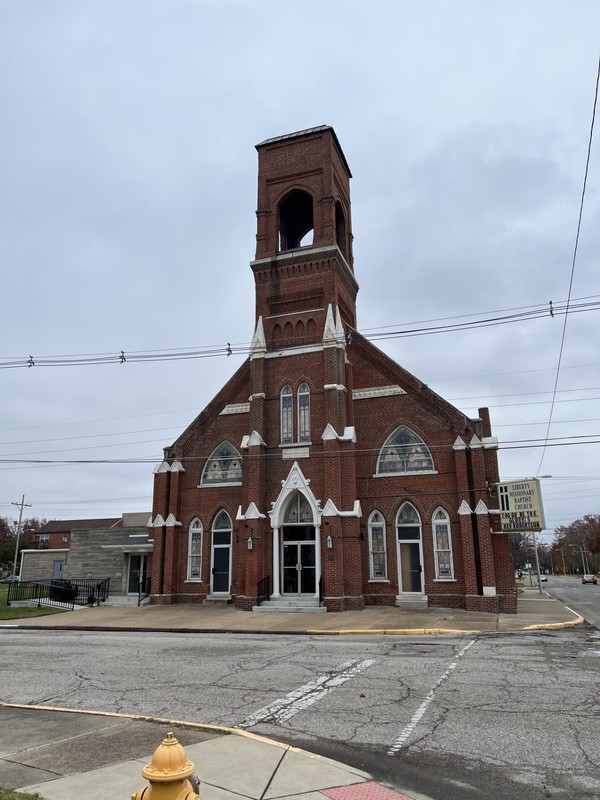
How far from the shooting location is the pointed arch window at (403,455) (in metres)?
24.1

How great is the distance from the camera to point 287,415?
2556cm

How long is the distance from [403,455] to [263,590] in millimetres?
7751

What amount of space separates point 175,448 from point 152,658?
16.0m

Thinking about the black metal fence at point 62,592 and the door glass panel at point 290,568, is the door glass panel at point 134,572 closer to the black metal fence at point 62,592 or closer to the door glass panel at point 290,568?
the black metal fence at point 62,592

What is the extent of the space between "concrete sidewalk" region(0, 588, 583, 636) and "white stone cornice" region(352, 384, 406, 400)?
28.0 feet

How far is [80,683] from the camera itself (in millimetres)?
10023

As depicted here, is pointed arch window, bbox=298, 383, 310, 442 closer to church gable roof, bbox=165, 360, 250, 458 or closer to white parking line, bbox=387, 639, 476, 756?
church gable roof, bbox=165, 360, 250, 458

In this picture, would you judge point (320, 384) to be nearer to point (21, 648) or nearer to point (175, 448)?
point (175, 448)

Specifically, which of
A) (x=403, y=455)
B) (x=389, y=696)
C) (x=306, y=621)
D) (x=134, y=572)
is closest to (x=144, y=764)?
(x=389, y=696)

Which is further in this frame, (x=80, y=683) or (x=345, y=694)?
(x=80, y=683)

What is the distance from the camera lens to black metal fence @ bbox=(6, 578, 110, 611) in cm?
2791

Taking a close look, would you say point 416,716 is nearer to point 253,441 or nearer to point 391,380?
point 253,441

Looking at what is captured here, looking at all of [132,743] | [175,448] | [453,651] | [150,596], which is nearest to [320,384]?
[175,448]

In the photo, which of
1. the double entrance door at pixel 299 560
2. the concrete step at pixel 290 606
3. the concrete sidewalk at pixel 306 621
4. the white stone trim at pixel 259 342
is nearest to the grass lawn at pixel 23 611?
the concrete sidewalk at pixel 306 621
